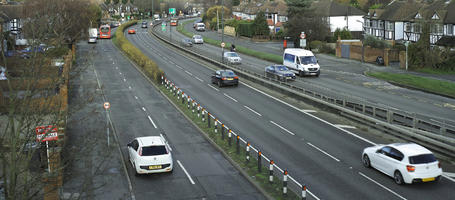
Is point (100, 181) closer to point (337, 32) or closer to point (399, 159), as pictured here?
point (399, 159)

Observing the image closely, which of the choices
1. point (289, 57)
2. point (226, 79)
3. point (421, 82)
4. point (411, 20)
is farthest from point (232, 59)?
point (411, 20)

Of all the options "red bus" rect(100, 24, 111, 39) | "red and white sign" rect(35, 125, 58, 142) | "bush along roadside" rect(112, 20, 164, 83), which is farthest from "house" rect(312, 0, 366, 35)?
"red and white sign" rect(35, 125, 58, 142)

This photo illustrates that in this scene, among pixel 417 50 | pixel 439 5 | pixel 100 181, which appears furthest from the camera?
pixel 439 5

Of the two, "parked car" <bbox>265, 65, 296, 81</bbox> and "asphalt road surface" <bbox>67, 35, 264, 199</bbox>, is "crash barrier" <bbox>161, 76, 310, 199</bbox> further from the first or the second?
"parked car" <bbox>265, 65, 296, 81</bbox>

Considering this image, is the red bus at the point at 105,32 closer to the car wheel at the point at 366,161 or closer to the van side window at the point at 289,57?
the van side window at the point at 289,57

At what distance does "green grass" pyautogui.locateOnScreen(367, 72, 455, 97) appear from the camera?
3947cm

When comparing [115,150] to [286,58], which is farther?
[286,58]

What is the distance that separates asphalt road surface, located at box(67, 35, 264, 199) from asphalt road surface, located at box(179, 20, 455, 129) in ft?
33.8

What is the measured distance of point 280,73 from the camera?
43156 millimetres

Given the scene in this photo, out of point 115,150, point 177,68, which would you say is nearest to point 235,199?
point 115,150

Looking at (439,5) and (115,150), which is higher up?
(439,5)

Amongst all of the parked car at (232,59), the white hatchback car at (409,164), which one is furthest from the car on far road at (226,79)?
the white hatchback car at (409,164)

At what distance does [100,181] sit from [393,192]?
38.6 feet

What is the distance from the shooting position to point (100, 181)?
20781mm
